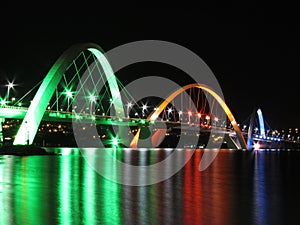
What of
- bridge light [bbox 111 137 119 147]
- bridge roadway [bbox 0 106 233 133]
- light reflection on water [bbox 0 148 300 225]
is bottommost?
light reflection on water [bbox 0 148 300 225]

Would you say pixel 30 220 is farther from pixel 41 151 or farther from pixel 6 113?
pixel 6 113

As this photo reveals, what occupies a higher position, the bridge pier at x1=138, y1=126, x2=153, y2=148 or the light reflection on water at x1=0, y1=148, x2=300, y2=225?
the bridge pier at x1=138, y1=126, x2=153, y2=148

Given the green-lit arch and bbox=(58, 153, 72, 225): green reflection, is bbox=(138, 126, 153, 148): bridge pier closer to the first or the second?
the green-lit arch

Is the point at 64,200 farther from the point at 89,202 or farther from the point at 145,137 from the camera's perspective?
the point at 145,137

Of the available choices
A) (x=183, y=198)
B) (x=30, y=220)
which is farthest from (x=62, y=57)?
(x=30, y=220)

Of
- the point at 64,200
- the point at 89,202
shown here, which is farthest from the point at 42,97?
the point at 89,202

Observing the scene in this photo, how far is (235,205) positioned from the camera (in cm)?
1504

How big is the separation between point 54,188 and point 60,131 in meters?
69.1

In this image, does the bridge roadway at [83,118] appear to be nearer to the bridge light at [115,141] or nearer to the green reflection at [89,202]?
the bridge light at [115,141]

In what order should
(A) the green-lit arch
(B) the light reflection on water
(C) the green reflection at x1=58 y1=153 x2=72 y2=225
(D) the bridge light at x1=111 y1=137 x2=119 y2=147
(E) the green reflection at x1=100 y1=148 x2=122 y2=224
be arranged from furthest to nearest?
(D) the bridge light at x1=111 y1=137 x2=119 y2=147, (A) the green-lit arch, (B) the light reflection on water, (E) the green reflection at x1=100 y1=148 x2=122 y2=224, (C) the green reflection at x1=58 y1=153 x2=72 y2=225

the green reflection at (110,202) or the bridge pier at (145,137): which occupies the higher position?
the bridge pier at (145,137)

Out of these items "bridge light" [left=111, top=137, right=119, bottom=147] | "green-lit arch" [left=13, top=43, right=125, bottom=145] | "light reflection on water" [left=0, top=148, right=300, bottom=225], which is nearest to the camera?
"light reflection on water" [left=0, top=148, right=300, bottom=225]

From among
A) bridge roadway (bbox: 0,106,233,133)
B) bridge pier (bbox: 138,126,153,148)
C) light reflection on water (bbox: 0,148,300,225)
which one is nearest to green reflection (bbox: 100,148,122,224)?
light reflection on water (bbox: 0,148,300,225)

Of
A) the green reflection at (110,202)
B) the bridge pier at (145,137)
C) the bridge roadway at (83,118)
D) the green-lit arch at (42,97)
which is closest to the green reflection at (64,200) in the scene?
the green reflection at (110,202)
